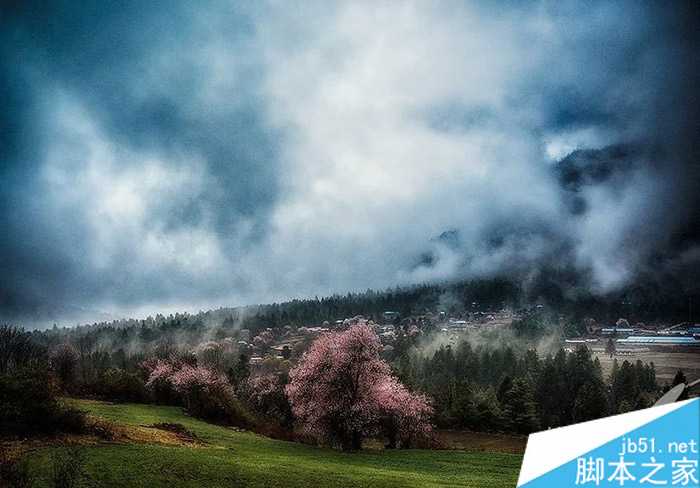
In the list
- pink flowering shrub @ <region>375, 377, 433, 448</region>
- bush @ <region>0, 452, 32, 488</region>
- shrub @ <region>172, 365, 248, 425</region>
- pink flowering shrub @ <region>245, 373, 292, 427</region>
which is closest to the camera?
bush @ <region>0, 452, 32, 488</region>

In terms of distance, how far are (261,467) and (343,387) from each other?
65.6 feet

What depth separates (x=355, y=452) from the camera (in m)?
44.5

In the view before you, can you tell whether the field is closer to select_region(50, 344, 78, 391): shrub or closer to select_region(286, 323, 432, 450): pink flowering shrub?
select_region(286, 323, 432, 450): pink flowering shrub

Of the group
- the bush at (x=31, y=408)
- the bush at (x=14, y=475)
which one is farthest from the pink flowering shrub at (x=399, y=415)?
the bush at (x=14, y=475)

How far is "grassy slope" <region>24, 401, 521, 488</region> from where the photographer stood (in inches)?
897

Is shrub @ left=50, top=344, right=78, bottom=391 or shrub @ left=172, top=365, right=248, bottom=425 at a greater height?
shrub @ left=50, top=344, right=78, bottom=391

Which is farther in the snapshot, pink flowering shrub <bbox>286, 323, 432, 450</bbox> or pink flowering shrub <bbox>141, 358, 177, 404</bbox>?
pink flowering shrub <bbox>141, 358, 177, 404</bbox>

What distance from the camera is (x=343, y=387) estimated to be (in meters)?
46.4

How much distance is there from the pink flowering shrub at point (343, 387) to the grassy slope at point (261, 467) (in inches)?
134

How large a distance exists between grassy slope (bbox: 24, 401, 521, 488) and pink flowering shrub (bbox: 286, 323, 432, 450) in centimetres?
339

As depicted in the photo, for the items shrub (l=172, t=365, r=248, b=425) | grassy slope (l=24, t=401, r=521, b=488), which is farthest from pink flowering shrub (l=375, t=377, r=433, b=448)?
shrub (l=172, t=365, r=248, b=425)

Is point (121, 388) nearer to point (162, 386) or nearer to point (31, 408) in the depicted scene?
point (162, 386)

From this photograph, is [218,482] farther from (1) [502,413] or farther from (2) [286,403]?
(1) [502,413]

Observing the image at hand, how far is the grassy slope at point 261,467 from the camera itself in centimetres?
2278
